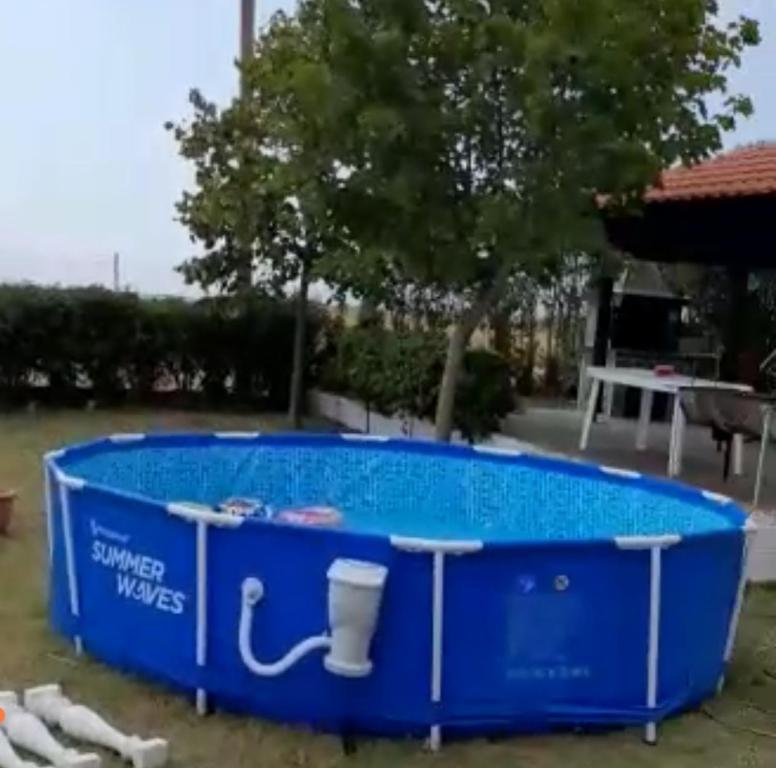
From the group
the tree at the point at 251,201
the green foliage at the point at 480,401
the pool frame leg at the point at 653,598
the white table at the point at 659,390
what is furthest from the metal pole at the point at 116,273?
the pool frame leg at the point at 653,598

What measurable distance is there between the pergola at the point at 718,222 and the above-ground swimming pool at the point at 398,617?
601 cm

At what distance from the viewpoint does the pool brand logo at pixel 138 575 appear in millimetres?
5254

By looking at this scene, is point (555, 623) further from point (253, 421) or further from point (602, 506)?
point (253, 421)

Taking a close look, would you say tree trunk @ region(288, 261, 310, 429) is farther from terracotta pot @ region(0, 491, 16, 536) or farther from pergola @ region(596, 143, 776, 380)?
terracotta pot @ region(0, 491, 16, 536)

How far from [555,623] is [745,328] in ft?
34.4

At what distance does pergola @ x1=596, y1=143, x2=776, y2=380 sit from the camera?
11242 millimetres

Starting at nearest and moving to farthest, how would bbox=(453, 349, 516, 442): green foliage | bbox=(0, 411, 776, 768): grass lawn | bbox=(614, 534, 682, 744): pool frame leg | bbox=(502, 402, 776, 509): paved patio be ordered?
1. bbox=(0, 411, 776, 768): grass lawn
2. bbox=(614, 534, 682, 744): pool frame leg
3. bbox=(502, 402, 776, 509): paved patio
4. bbox=(453, 349, 516, 442): green foliage

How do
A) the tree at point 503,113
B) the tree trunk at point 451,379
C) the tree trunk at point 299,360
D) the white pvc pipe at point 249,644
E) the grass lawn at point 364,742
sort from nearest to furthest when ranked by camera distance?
the grass lawn at point 364,742 < the white pvc pipe at point 249,644 < the tree at point 503,113 < the tree trunk at point 451,379 < the tree trunk at point 299,360

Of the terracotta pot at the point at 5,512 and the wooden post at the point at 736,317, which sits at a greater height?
the wooden post at the point at 736,317

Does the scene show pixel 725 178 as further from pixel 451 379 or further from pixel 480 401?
pixel 451 379

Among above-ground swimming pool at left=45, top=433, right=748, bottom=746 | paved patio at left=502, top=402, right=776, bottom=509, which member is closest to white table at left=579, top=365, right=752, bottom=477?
paved patio at left=502, top=402, right=776, bottom=509

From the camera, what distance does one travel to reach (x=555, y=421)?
1337 centimetres

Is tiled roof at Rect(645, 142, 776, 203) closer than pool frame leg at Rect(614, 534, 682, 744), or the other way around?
pool frame leg at Rect(614, 534, 682, 744)

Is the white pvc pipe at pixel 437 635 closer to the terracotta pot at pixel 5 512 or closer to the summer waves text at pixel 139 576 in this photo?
the summer waves text at pixel 139 576
